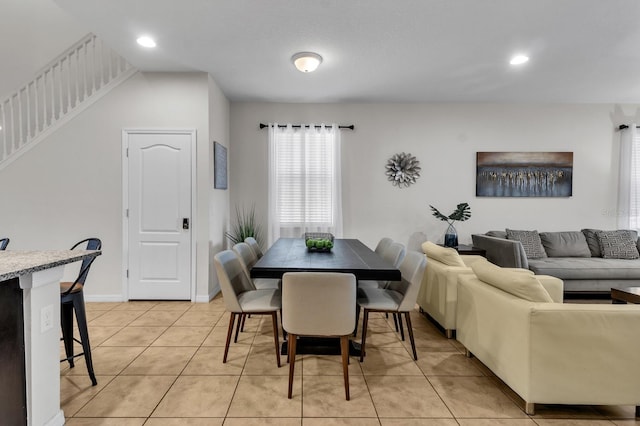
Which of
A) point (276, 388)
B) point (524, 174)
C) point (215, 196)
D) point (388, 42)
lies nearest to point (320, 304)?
point (276, 388)

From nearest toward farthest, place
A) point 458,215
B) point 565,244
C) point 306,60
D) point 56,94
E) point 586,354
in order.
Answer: point 586,354 → point 306,60 → point 56,94 → point 565,244 → point 458,215

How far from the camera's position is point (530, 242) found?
14.2 ft

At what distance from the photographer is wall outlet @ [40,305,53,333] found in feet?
5.08

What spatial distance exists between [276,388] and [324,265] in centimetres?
85

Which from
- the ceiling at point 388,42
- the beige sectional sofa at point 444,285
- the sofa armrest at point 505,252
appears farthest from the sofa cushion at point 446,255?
the ceiling at point 388,42

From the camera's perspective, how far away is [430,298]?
124 inches

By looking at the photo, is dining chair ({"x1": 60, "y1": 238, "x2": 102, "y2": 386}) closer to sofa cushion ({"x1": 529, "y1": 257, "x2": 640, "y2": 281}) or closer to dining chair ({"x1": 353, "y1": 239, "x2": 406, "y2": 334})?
dining chair ({"x1": 353, "y1": 239, "x2": 406, "y2": 334})

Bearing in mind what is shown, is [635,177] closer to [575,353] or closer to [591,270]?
[591,270]

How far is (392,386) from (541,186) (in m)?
4.18

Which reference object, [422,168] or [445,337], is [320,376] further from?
[422,168]

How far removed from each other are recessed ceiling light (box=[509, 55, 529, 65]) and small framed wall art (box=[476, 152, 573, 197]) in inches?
61.7

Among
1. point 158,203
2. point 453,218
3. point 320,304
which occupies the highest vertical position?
point 158,203

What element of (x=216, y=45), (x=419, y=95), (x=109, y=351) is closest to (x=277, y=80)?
(x=216, y=45)

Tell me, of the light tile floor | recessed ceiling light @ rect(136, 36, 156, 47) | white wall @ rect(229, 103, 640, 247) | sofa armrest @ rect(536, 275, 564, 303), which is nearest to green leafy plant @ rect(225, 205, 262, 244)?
white wall @ rect(229, 103, 640, 247)
